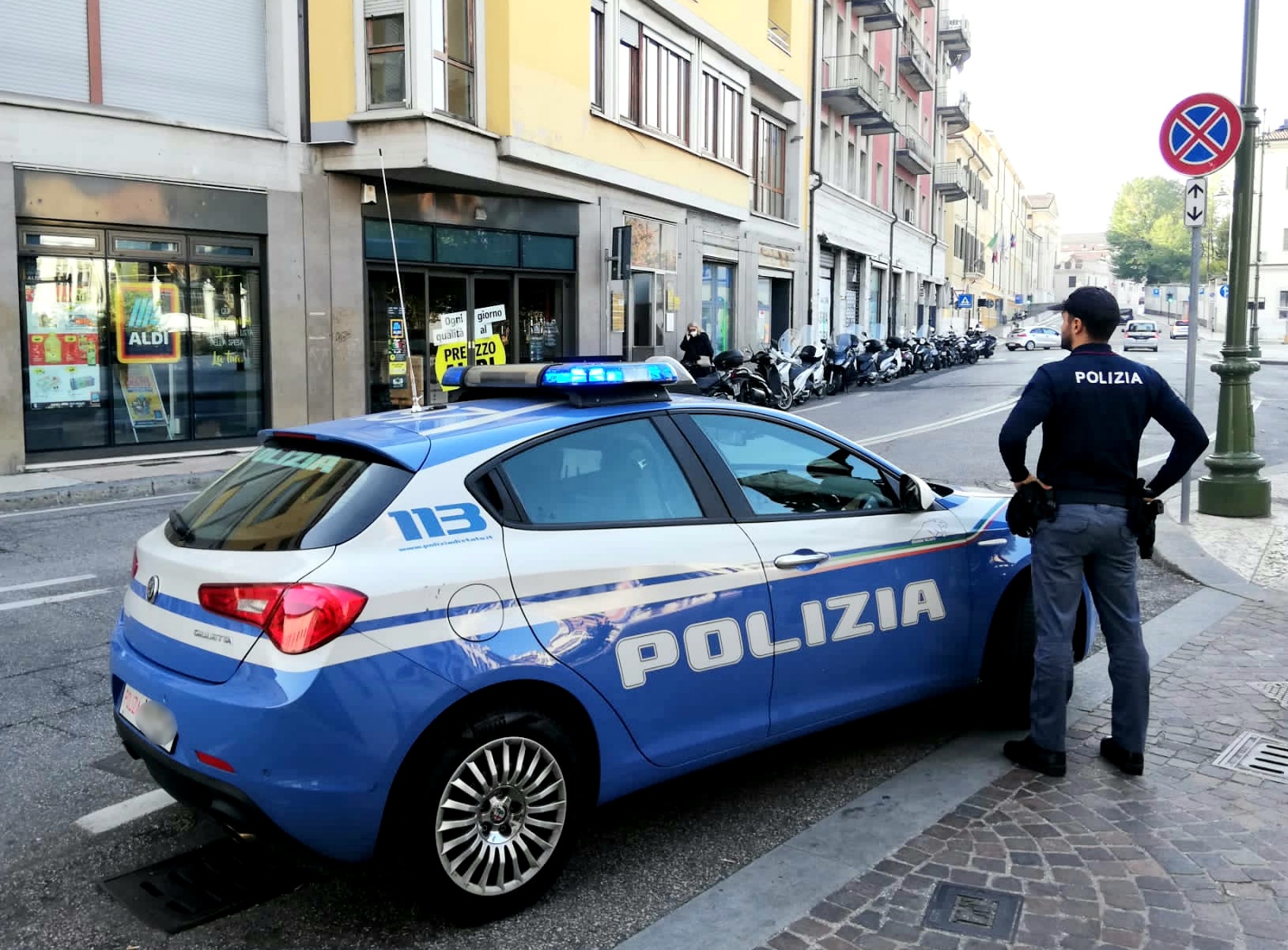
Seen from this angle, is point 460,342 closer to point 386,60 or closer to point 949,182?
point 386,60

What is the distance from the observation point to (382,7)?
55.0ft

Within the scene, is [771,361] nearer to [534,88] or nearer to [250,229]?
[534,88]

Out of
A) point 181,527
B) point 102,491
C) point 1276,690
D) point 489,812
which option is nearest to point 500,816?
point 489,812

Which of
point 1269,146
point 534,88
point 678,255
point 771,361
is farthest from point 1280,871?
point 1269,146

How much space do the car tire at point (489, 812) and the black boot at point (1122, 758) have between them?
2.30 metres

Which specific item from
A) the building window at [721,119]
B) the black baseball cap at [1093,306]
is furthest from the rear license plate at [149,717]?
the building window at [721,119]

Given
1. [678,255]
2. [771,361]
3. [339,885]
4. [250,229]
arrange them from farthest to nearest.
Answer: [678,255], [771,361], [250,229], [339,885]

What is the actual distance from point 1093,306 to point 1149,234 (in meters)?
119

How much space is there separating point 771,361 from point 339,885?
67.3 ft

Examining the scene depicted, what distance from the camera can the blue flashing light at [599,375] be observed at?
3.96 meters

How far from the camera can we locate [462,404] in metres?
4.31

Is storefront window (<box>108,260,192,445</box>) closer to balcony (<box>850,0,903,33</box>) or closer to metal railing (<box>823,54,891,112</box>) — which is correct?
metal railing (<box>823,54,891,112</box>)

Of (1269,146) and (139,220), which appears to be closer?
(139,220)

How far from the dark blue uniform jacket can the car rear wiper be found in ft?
9.56
